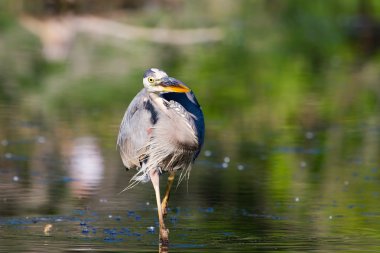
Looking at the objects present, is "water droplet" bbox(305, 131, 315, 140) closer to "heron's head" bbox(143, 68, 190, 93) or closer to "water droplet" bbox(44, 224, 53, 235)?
"heron's head" bbox(143, 68, 190, 93)

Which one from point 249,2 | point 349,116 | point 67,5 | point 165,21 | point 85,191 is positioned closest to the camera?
point 85,191

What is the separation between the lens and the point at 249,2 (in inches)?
1334

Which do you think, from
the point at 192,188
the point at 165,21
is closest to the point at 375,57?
the point at 165,21

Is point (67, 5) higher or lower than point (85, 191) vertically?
lower

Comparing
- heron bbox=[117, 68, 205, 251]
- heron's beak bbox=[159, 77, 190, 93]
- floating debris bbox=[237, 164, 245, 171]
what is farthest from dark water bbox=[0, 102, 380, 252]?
heron's beak bbox=[159, 77, 190, 93]

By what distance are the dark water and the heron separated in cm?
45

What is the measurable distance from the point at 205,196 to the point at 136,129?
4.98 feet

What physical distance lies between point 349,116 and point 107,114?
11.1 feet

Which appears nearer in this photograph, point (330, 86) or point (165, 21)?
point (330, 86)

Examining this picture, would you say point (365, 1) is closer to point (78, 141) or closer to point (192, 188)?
point (78, 141)

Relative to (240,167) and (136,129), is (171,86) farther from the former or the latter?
(240,167)

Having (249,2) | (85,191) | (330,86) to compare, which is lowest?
(249,2)

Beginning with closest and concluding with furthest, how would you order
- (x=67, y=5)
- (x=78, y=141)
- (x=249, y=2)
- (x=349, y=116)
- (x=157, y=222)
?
(x=157, y=222)
(x=78, y=141)
(x=349, y=116)
(x=67, y=5)
(x=249, y=2)

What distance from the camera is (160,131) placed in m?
8.68
